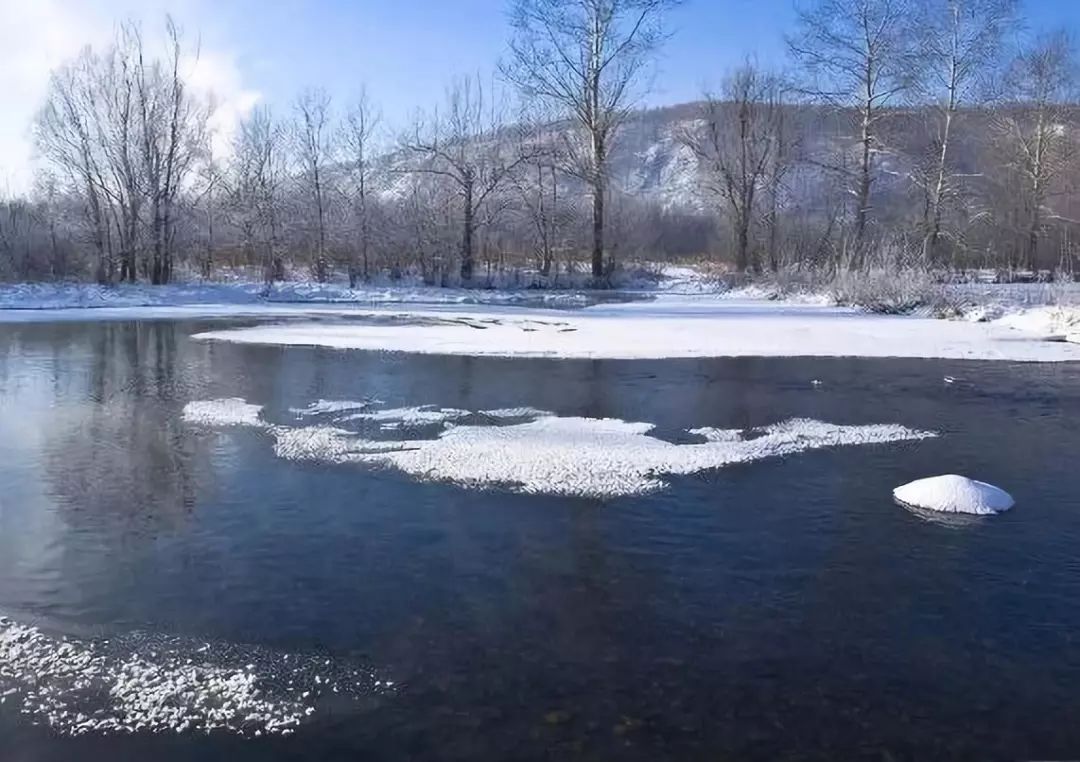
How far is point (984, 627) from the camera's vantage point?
4672mm

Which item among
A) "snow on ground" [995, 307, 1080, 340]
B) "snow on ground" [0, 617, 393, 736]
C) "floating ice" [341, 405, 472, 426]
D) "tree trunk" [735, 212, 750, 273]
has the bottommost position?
"snow on ground" [0, 617, 393, 736]

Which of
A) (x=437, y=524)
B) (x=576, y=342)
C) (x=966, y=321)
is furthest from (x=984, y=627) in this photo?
(x=966, y=321)

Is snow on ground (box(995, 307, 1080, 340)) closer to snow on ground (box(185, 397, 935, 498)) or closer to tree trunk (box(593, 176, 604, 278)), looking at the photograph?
snow on ground (box(185, 397, 935, 498))

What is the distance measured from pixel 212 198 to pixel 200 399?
102 ft

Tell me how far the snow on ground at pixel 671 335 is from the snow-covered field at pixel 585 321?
3cm

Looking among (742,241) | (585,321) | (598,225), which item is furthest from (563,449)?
(742,241)

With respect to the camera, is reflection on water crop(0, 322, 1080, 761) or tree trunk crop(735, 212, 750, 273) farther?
tree trunk crop(735, 212, 750, 273)

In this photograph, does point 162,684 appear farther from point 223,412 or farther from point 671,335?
point 671,335

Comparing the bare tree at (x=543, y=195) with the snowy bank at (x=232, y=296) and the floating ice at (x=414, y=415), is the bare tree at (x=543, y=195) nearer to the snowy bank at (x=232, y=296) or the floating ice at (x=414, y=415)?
the snowy bank at (x=232, y=296)

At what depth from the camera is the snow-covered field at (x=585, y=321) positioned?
54.5 feet

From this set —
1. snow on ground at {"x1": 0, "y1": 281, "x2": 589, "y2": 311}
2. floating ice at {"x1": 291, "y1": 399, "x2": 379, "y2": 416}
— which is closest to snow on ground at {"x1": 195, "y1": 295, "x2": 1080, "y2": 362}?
floating ice at {"x1": 291, "y1": 399, "x2": 379, "y2": 416}

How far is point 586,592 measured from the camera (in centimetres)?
513

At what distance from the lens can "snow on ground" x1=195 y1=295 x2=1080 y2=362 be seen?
1614 cm

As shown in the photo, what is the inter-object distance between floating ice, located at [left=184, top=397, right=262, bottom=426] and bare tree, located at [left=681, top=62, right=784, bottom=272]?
32.1 meters
